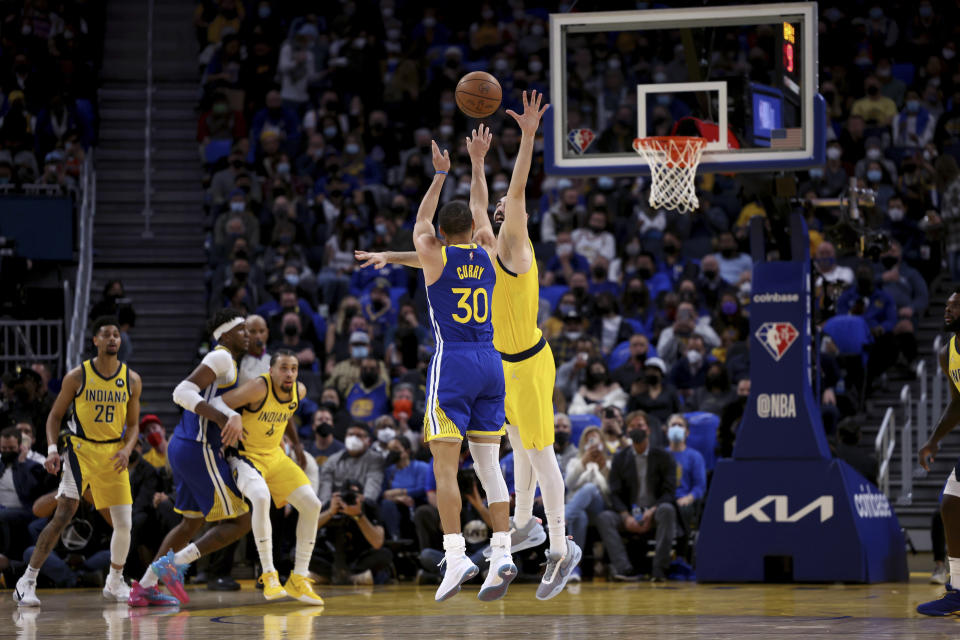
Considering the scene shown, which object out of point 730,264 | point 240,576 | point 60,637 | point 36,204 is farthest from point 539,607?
point 36,204

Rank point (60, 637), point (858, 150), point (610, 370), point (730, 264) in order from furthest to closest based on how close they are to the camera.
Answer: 1. point (858, 150)
2. point (730, 264)
3. point (610, 370)
4. point (60, 637)

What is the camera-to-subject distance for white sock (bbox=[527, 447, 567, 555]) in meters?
9.05

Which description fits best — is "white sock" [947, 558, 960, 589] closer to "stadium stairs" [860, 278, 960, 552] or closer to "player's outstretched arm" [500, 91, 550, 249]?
"player's outstretched arm" [500, 91, 550, 249]

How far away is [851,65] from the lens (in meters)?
20.3

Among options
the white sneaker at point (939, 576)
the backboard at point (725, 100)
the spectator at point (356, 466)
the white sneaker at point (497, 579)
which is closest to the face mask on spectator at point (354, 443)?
the spectator at point (356, 466)

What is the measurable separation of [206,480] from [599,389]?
5.57 metres

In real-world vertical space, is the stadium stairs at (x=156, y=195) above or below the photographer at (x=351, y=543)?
above

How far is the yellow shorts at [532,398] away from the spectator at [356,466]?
17.3 feet

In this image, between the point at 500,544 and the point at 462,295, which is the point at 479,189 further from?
the point at 500,544

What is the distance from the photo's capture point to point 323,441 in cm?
1470

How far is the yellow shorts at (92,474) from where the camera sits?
452 inches

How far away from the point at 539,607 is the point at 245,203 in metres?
10.4

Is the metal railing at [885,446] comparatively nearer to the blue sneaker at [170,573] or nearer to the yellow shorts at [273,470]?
the yellow shorts at [273,470]

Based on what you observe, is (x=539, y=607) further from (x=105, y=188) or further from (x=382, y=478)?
(x=105, y=188)
